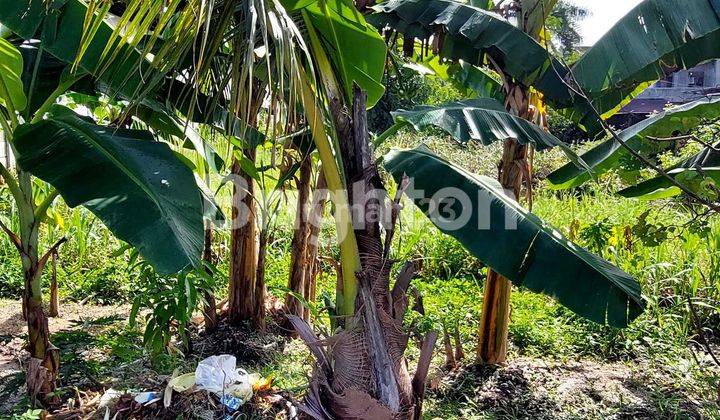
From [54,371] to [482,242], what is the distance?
238 centimetres

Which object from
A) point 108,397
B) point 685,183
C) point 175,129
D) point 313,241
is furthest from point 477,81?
point 108,397

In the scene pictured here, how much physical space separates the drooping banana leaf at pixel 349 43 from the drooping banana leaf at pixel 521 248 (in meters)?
0.51

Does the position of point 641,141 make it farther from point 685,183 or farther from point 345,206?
point 345,206

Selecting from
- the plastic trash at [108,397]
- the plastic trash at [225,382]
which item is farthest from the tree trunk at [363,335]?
the plastic trash at [108,397]

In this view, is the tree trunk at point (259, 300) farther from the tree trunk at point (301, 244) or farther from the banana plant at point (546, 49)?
the banana plant at point (546, 49)

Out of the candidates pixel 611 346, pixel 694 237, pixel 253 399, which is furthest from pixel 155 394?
pixel 694 237

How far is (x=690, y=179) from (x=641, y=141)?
0.65 metres

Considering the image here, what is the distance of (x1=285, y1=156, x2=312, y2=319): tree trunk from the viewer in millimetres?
4391

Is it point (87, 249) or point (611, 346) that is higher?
point (87, 249)

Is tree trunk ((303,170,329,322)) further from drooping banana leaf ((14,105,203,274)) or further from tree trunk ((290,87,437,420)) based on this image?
drooping banana leaf ((14,105,203,274))

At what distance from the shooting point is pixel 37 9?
284 centimetres

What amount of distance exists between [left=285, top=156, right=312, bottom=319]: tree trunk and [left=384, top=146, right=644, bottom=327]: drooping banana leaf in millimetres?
1738

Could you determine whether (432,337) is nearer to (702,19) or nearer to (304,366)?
(304,366)

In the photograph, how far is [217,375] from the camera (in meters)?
3.28
